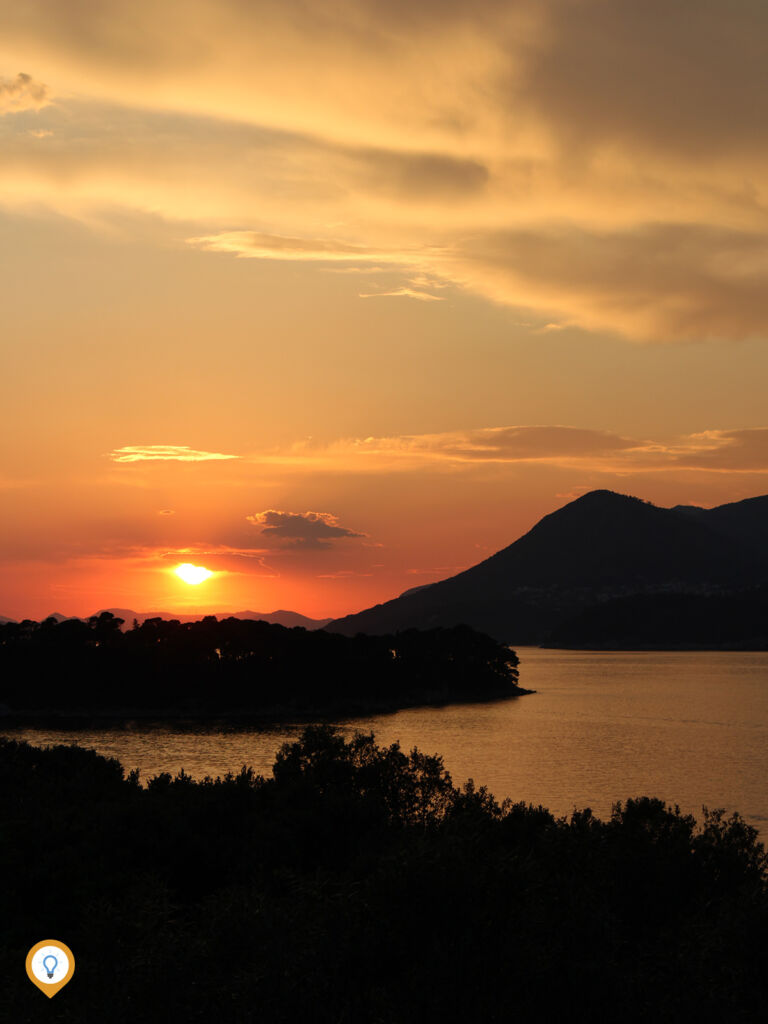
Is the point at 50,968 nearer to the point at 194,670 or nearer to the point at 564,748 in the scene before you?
the point at 564,748

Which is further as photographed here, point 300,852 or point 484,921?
point 300,852

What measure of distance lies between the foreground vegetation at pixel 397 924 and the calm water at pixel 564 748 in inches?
1790

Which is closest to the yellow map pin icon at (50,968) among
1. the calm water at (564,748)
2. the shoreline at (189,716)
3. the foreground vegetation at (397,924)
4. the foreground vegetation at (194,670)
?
the foreground vegetation at (397,924)

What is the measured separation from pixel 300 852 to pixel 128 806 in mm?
8539

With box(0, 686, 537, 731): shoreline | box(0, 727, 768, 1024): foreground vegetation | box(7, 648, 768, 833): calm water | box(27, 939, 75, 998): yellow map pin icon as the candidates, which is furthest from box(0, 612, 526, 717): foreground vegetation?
box(27, 939, 75, 998): yellow map pin icon

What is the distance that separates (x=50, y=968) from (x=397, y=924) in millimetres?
7820

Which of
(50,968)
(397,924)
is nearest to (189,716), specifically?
(50,968)

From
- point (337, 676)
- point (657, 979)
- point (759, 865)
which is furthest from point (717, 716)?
point (657, 979)

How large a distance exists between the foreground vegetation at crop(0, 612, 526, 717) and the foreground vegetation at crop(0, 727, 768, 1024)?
127m

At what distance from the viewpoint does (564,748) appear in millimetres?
127812

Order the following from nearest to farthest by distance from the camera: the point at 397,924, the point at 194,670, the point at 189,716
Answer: the point at 397,924 → the point at 189,716 → the point at 194,670

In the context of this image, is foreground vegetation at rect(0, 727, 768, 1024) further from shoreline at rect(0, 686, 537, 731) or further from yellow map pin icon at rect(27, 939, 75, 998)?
shoreline at rect(0, 686, 537, 731)

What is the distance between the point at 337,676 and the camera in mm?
181375

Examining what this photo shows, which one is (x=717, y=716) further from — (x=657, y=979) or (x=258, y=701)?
(x=657, y=979)
